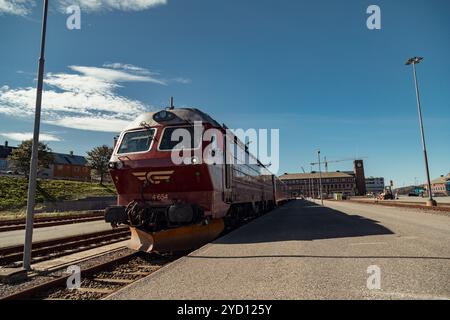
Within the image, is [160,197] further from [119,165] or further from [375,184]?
[375,184]

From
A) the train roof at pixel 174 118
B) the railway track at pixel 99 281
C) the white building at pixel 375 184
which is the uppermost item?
the white building at pixel 375 184

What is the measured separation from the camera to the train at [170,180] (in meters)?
8.31

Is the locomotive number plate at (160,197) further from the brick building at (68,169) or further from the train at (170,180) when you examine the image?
the brick building at (68,169)

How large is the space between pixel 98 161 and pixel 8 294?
2392 inches

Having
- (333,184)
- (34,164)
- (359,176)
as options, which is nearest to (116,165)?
(34,164)

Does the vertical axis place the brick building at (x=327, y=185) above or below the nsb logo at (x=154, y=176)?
above

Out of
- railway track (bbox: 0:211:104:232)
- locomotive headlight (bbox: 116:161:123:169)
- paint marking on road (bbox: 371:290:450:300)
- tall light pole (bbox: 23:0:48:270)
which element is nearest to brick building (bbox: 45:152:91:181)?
railway track (bbox: 0:211:104:232)

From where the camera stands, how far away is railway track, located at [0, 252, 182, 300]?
5.16m

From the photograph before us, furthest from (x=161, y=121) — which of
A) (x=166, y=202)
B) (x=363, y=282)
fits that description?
(x=363, y=282)

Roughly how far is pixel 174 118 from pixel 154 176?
1.84 m

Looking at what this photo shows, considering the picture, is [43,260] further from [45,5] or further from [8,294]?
[45,5]

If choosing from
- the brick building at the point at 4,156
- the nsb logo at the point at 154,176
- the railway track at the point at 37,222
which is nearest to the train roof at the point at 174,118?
the nsb logo at the point at 154,176

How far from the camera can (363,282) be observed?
4.73m

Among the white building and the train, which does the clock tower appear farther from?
the train
